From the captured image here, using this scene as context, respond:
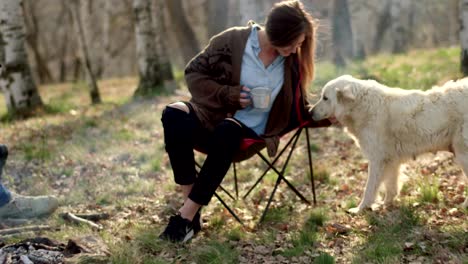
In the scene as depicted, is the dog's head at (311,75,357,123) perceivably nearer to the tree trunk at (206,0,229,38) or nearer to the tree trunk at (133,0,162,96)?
the tree trunk at (133,0,162,96)

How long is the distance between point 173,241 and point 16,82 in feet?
22.1

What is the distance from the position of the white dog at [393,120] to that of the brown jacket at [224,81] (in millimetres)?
302

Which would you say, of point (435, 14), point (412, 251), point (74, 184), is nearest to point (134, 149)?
point (74, 184)

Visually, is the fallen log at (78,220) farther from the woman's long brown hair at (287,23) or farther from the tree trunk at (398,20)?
the tree trunk at (398,20)

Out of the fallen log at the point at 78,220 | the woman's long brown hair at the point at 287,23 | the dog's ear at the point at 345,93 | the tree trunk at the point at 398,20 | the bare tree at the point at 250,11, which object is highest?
the woman's long brown hair at the point at 287,23

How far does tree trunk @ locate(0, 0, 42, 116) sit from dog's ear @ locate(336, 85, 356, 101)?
673cm

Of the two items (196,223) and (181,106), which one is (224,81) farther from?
(196,223)

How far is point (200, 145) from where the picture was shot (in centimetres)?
480

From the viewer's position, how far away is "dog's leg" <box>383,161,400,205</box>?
16.8 feet

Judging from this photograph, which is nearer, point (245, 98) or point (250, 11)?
point (245, 98)

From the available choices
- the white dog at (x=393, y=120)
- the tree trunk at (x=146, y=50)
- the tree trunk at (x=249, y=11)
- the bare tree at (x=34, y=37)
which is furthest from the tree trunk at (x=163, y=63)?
the bare tree at (x=34, y=37)

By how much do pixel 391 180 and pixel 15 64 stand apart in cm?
718

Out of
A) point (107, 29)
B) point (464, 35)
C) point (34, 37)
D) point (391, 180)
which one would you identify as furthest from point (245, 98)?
point (34, 37)

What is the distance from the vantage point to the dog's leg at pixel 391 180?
201 inches
